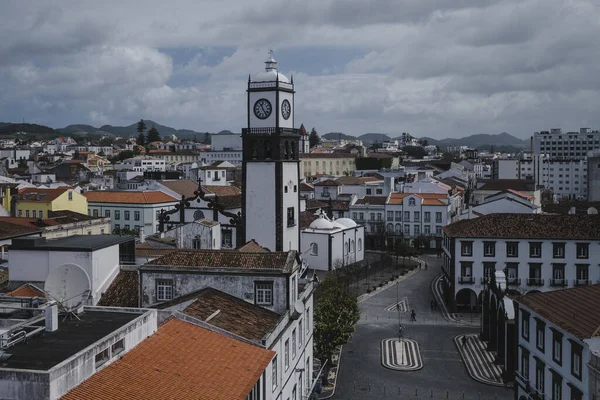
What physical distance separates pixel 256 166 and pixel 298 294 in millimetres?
20947

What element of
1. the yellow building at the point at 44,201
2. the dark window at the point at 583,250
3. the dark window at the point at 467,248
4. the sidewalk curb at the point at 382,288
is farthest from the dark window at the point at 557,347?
the yellow building at the point at 44,201

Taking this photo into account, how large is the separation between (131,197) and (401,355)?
1690 inches

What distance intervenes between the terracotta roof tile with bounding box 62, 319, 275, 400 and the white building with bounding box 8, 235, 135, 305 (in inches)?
321

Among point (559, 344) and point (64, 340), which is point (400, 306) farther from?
point (64, 340)

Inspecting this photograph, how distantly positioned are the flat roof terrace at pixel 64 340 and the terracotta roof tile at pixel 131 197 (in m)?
53.2

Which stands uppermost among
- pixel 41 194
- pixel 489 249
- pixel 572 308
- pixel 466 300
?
pixel 41 194

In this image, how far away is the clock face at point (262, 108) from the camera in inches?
1885

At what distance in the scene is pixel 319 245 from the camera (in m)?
62.7


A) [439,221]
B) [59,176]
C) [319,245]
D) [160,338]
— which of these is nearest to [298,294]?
[160,338]

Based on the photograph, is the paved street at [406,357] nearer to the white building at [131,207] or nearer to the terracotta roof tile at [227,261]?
the terracotta roof tile at [227,261]

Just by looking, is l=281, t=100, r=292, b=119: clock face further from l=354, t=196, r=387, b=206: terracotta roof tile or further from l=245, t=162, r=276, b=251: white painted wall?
l=354, t=196, r=387, b=206: terracotta roof tile

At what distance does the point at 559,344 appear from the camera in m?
26.0

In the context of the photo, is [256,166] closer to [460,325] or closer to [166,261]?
[460,325]

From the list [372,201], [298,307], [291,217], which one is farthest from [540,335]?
[372,201]
